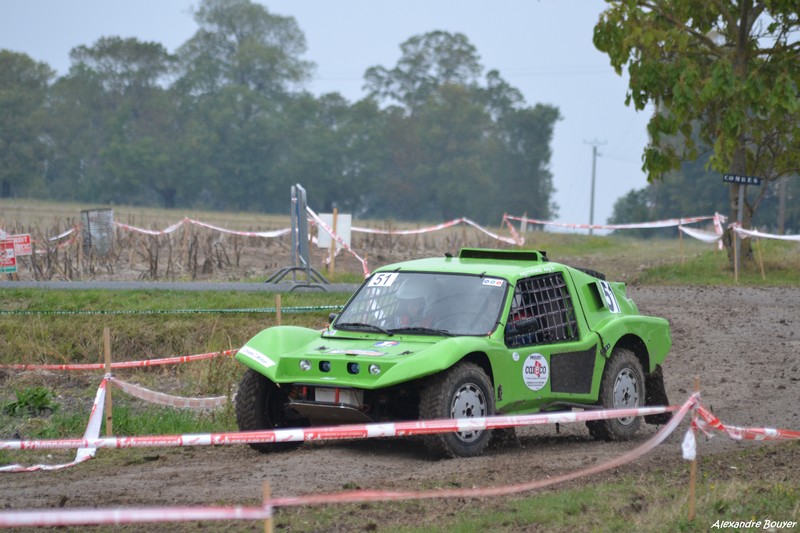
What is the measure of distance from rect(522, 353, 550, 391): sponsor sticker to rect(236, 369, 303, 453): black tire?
6.97ft

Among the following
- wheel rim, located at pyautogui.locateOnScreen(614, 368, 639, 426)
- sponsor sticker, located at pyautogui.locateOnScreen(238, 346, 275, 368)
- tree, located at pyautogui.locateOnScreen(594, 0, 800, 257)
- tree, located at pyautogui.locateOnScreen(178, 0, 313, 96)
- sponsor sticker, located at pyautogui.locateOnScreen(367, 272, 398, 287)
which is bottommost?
wheel rim, located at pyautogui.locateOnScreen(614, 368, 639, 426)

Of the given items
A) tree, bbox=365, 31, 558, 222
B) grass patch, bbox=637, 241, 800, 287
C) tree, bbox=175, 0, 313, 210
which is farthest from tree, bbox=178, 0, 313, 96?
grass patch, bbox=637, 241, 800, 287

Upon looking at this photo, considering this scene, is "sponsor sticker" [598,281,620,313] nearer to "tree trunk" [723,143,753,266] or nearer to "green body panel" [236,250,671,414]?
"green body panel" [236,250,671,414]

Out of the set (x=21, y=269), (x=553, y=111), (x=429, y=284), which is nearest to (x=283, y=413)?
(x=429, y=284)

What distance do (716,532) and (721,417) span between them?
5.40m

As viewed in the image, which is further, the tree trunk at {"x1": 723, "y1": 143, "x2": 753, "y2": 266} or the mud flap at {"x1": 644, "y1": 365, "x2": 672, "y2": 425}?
the tree trunk at {"x1": 723, "y1": 143, "x2": 753, "y2": 266}

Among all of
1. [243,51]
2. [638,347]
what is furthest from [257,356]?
[243,51]

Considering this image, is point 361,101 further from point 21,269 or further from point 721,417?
point 721,417

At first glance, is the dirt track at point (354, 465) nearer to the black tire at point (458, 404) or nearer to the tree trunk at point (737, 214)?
the black tire at point (458, 404)

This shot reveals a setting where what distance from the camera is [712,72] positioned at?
2392cm

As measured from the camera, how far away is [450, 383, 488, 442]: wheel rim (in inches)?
364

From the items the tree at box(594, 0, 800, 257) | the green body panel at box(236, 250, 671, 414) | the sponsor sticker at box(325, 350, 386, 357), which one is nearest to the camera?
the green body panel at box(236, 250, 671, 414)

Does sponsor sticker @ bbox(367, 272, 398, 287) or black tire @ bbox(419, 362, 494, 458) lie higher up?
sponsor sticker @ bbox(367, 272, 398, 287)

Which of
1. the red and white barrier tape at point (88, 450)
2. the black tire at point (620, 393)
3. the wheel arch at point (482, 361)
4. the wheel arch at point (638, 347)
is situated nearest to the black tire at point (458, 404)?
the wheel arch at point (482, 361)
